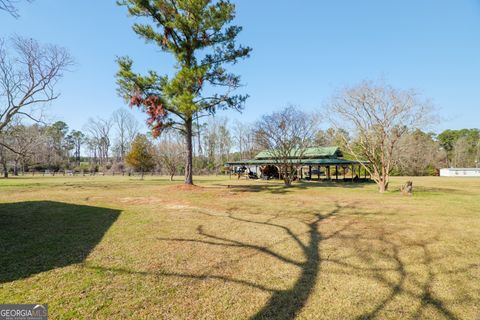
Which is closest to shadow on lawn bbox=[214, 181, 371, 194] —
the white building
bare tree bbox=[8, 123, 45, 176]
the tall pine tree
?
the tall pine tree

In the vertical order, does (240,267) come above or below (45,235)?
below

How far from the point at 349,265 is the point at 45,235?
660 centimetres

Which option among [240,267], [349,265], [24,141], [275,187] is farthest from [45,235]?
[24,141]

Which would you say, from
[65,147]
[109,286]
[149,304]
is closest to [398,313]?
[149,304]

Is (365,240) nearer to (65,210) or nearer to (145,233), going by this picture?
(145,233)

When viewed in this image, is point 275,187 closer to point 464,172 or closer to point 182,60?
point 182,60

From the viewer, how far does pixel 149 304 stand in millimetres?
2896

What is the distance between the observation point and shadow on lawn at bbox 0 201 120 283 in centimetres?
394

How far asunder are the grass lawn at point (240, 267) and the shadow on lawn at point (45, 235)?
27mm

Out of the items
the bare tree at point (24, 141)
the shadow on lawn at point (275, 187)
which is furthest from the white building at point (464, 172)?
the bare tree at point (24, 141)

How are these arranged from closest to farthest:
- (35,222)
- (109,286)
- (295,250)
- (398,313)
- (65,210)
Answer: (398,313) < (109,286) < (295,250) < (35,222) < (65,210)

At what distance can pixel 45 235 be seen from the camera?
555 cm

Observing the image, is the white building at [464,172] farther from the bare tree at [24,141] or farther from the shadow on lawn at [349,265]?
the bare tree at [24,141]

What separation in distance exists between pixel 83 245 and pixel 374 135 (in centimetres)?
1802
